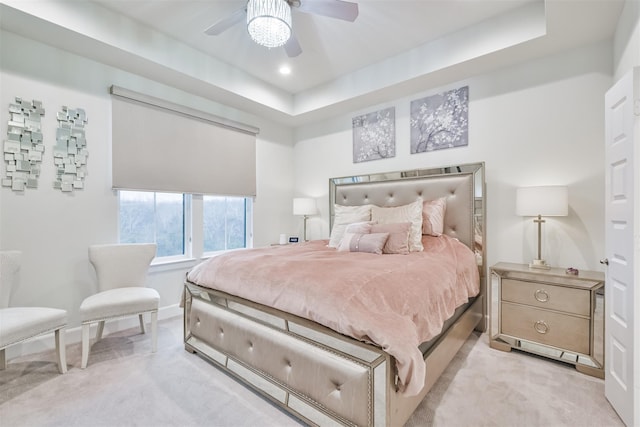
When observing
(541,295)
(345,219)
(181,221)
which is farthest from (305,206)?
(541,295)

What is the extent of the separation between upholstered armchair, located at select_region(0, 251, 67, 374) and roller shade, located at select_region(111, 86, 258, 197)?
3.35 feet

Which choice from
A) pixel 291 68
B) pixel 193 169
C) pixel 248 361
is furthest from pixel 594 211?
pixel 193 169

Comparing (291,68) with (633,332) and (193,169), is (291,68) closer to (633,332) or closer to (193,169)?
(193,169)

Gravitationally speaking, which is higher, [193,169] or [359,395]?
[193,169]

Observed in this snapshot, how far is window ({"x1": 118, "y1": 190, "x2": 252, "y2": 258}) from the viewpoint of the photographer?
3117mm

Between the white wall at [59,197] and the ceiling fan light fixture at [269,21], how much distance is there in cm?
177

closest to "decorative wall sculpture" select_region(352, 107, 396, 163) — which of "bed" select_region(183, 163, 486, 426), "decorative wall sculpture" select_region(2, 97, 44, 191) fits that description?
"bed" select_region(183, 163, 486, 426)

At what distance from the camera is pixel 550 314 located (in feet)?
7.35

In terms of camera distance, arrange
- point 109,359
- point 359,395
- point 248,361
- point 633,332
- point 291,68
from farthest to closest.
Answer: point 291,68 < point 109,359 < point 248,361 < point 633,332 < point 359,395

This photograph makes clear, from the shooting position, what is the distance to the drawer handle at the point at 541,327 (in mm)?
2260

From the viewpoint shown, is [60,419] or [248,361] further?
[248,361]

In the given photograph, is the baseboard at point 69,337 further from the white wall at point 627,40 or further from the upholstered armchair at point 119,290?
the white wall at point 627,40

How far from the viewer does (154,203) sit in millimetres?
3289

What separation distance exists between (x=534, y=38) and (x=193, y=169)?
145 inches
